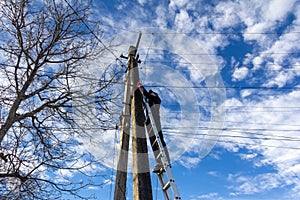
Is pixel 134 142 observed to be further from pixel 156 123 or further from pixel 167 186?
pixel 167 186

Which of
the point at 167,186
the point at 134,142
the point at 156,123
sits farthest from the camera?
the point at 156,123

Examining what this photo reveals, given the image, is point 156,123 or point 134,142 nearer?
point 134,142

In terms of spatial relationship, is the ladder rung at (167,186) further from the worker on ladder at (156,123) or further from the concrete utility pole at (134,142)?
the worker on ladder at (156,123)

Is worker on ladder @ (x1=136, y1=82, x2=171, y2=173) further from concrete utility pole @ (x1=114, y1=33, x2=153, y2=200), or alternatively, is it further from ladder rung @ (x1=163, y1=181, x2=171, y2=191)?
ladder rung @ (x1=163, y1=181, x2=171, y2=191)

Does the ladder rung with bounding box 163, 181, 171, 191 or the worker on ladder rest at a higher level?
the worker on ladder

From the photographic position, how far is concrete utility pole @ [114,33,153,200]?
3657 millimetres

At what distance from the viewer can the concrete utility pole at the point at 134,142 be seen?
366 cm

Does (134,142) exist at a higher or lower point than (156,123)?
lower

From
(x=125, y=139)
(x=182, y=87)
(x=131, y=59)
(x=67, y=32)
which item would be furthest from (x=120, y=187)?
(x=67, y=32)

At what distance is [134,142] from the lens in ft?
13.8

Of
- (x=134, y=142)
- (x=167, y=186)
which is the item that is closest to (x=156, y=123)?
(x=134, y=142)

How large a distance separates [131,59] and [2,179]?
3.50 metres

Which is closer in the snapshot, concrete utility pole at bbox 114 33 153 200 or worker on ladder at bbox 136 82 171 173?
concrete utility pole at bbox 114 33 153 200

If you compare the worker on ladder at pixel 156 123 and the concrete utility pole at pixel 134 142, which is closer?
the concrete utility pole at pixel 134 142
